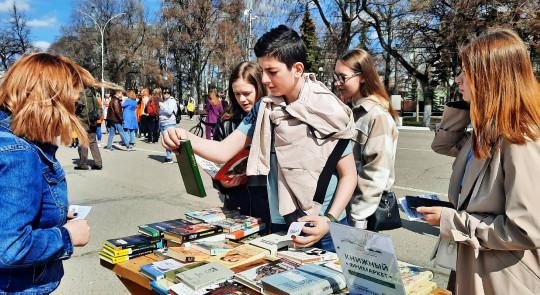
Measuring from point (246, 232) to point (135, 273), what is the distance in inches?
25.7

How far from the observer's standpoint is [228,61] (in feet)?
129

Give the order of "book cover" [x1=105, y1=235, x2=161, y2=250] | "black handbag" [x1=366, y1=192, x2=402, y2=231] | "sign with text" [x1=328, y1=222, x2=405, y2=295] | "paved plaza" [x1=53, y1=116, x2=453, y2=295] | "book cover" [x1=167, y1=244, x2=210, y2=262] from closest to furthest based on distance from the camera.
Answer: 1. "sign with text" [x1=328, y1=222, x2=405, y2=295]
2. "book cover" [x1=167, y1=244, x2=210, y2=262]
3. "book cover" [x1=105, y1=235, x2=161, y2=250]
4. "black handbag" [x1=366, y1=192, x2=402, y2=231]
5. "paved plaza" [x1=53, y1=116, x2=453, y2=295]

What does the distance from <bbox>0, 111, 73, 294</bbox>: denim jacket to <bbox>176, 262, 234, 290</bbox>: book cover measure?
0.50 m

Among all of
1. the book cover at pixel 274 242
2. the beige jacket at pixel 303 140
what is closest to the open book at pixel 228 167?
the beige jacket at pixel 303 140

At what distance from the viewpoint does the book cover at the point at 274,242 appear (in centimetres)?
209

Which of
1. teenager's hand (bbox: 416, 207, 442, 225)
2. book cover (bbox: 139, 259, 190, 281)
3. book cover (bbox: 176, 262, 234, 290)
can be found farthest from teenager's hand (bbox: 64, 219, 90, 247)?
teenager's hand (bbox: 416, 207, 442, 225)

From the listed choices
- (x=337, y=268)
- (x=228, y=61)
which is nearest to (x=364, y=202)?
(x=337, y=268)

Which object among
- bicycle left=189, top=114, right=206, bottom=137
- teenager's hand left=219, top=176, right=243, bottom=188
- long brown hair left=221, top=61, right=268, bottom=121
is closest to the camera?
teenager's hand left=219, top=176, right=243, bottom=188

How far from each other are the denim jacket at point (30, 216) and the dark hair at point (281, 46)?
1.03 meters

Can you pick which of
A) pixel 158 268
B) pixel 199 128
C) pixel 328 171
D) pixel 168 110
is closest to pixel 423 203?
pixel 328 171

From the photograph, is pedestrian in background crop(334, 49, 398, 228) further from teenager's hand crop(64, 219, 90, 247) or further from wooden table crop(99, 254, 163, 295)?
teenager's hand crop(64, 219, 90, 247)

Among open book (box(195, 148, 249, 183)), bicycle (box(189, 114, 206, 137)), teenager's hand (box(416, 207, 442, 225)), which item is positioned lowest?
bicycle (box(189, 114, 206, 137))

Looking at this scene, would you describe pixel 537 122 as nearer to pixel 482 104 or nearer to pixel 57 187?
pixel 482 104

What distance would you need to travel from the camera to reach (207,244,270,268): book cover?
2.00 metres
